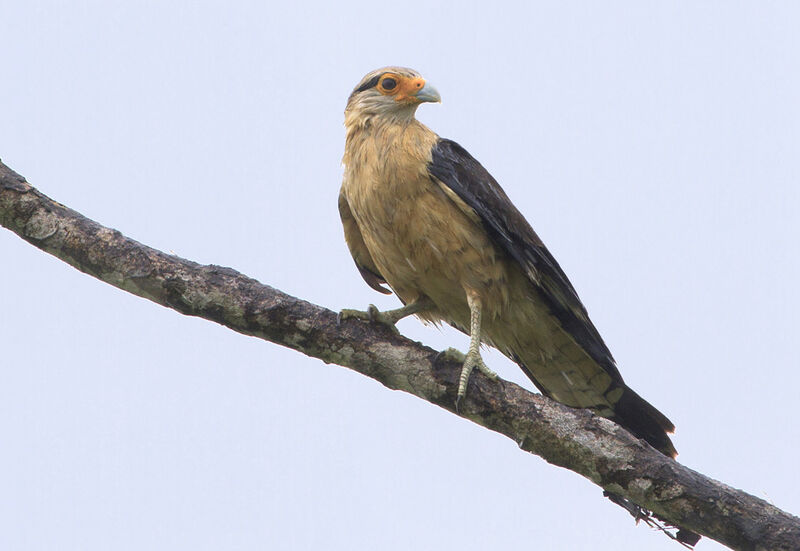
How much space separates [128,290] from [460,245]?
1928 millimetres

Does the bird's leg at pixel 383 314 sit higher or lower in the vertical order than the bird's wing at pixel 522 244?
lower

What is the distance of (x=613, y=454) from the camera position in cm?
420

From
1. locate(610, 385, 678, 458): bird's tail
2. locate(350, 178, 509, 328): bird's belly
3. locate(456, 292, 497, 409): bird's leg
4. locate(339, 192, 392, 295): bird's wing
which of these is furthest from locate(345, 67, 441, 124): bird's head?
locate(610, 385, 678, 458): bird's tail

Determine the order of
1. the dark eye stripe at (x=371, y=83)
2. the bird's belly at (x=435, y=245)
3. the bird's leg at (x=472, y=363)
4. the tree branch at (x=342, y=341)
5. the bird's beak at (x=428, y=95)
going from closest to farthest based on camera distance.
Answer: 1. the tree branch at (x=342, y=341)
2. the bird's leg at (x=472, y=363)
3. the bird's belly at (x=435, y=245)
4. the bird's beak at (x=428, y=95)
5. the dark eye stripe at (x=371, y=83)

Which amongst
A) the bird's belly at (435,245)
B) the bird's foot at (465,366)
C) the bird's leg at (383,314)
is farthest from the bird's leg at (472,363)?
the bird's leg at (383,314)

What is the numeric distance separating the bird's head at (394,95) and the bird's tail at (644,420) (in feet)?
7.65

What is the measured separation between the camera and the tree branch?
421 cm

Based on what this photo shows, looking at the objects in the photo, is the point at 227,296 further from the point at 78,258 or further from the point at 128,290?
the point at 78,258

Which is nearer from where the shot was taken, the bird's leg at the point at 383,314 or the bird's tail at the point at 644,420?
the bird's leg at the point at 383,314

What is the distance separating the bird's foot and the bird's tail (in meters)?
1.33

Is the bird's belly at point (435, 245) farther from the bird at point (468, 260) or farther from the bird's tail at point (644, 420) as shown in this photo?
the bird's tail at point (644, 420)

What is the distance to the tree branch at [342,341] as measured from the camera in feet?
13.8

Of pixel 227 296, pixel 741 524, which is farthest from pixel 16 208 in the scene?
pixel 741 524

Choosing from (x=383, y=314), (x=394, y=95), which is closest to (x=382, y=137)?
(x=394, y=95)
